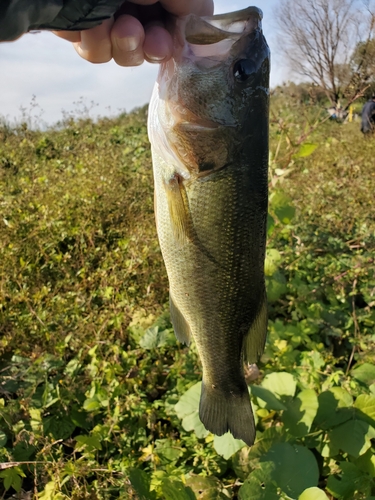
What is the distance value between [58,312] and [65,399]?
0.70 meters

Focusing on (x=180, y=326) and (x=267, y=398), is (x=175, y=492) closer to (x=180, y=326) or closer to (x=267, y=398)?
(x=180, y=326)

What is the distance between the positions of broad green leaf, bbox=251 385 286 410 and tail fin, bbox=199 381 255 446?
0.42m

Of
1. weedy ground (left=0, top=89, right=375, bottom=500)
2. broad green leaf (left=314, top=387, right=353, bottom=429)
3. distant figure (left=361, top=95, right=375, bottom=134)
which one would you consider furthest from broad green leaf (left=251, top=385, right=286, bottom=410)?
distant figure (left=361, top=95, right=375, bottom=134)

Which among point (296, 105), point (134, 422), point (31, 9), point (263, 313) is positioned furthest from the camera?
point (296, 105)

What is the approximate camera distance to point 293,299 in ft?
10.1

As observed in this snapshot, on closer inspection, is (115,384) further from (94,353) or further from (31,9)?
(31,9)

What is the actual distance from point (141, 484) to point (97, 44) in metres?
1.81

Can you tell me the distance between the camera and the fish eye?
139 centimetres

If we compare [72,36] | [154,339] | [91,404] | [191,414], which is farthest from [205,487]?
[72,36]

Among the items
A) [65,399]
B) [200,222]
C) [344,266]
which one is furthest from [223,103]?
[344,266]

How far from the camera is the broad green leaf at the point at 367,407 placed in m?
2.08

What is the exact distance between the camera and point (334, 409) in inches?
84.1

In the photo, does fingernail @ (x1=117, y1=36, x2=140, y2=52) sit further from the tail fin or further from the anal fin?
the tail fin

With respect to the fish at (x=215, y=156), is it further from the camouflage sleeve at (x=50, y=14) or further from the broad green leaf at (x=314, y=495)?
the broad green leaf at (x=314, y=495)
